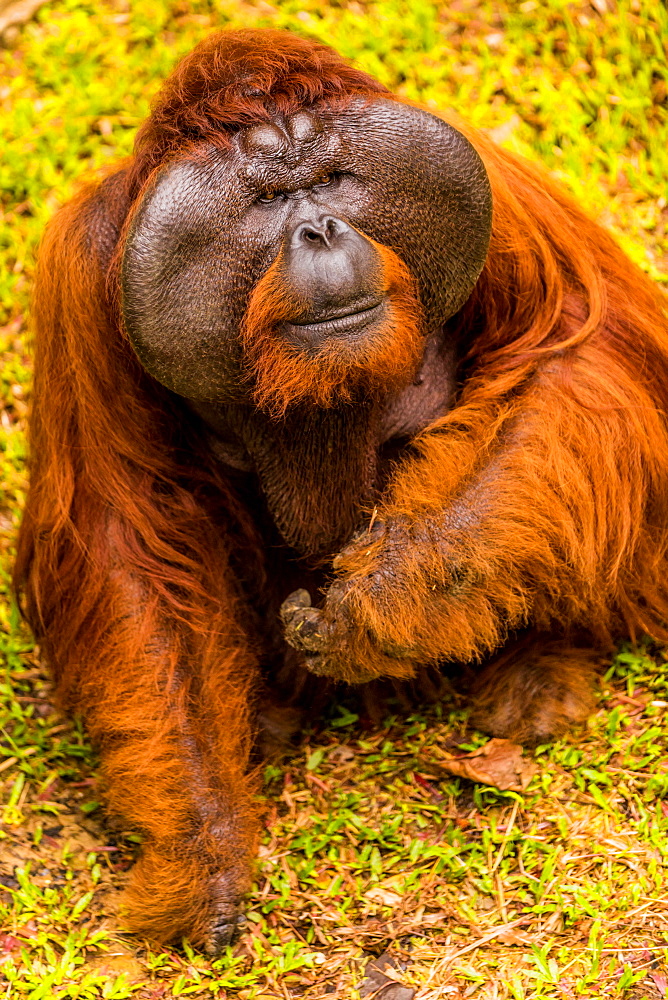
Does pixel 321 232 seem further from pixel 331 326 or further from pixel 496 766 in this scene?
pixel 496 766

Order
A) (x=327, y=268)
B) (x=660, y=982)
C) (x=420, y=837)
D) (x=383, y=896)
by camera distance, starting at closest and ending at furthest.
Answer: (x=327, y=268) → (x=660, y=982) → (x=383, y=896) → (x=420, y=837)

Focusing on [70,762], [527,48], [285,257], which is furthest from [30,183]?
[285,257]

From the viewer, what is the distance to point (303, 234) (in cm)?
227

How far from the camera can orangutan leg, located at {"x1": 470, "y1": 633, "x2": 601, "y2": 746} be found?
304cm

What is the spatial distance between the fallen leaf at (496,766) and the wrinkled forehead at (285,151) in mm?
1435

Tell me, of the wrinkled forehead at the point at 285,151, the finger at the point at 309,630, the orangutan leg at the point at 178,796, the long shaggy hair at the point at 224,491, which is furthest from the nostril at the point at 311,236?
the orangutan leg at the point at 178,796

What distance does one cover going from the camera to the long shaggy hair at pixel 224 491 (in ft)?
8.70

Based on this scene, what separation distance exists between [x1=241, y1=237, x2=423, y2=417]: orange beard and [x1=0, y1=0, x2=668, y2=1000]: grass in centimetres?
109

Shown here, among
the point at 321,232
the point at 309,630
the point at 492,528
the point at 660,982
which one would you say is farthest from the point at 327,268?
the point at 660,982

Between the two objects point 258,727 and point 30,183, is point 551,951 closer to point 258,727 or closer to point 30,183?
point 258,727

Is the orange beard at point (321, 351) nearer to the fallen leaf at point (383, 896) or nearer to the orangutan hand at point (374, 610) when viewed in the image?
the orangutan hand at point (374, 610)

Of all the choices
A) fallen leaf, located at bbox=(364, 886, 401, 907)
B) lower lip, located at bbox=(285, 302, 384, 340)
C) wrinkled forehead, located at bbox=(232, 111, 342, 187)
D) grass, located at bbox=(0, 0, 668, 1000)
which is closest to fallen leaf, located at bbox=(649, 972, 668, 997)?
grass, located at bbox=(0, 0, 668, 1000)

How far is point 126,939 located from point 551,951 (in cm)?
91

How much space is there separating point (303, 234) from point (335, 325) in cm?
17
